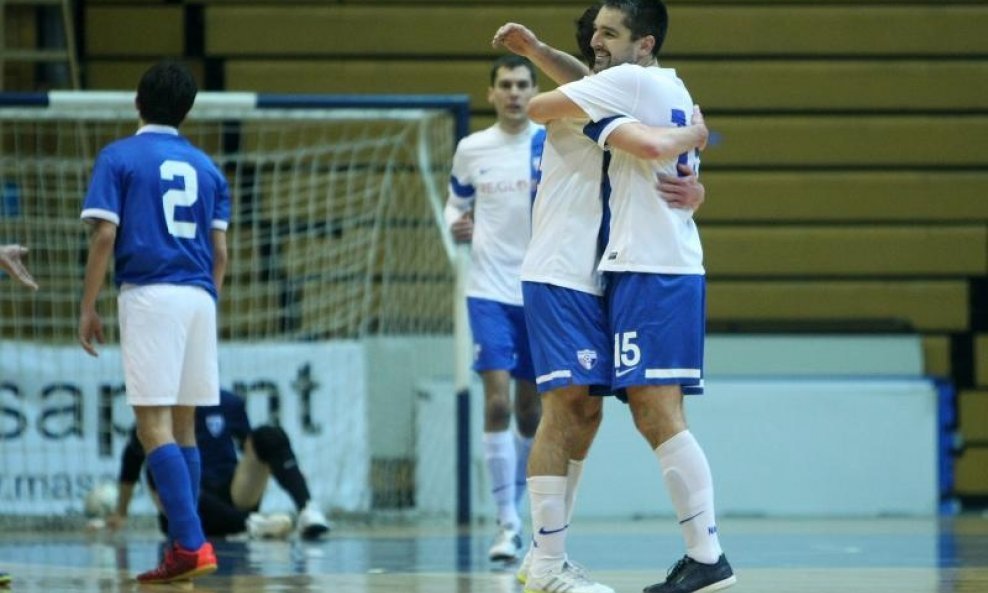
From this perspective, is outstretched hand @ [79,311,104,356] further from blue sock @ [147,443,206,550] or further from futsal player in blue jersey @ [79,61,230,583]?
blue sock @ [147,443,206,550]

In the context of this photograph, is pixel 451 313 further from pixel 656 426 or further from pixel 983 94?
pixel 656 426

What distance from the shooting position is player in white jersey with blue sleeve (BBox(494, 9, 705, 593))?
5176 mm

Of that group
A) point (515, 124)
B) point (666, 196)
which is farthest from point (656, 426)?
point (515, 124)

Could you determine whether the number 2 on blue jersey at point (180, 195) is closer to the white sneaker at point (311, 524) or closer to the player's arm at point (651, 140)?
the player's arm at point (651, 140)

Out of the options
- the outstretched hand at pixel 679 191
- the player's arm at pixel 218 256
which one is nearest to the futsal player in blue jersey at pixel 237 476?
the player's arm at pixel 218 256

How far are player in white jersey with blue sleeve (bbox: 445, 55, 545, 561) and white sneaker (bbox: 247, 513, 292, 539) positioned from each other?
4.21 feet

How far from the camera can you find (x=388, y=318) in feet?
34.9

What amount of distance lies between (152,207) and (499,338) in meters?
A: 1.87

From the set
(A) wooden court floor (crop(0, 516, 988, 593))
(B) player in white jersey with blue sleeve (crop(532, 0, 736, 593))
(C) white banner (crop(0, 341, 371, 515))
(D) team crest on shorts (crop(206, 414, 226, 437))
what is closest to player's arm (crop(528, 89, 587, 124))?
(B) player in white jersey with blue sleeve (crop(532, 0, 736, 593))

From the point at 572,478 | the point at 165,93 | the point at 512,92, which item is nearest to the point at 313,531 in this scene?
the point at 512,92

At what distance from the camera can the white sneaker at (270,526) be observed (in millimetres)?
8523

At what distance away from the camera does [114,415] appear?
9844 mm

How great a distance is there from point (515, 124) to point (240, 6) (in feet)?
12.3

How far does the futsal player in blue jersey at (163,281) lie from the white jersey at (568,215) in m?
1.51
